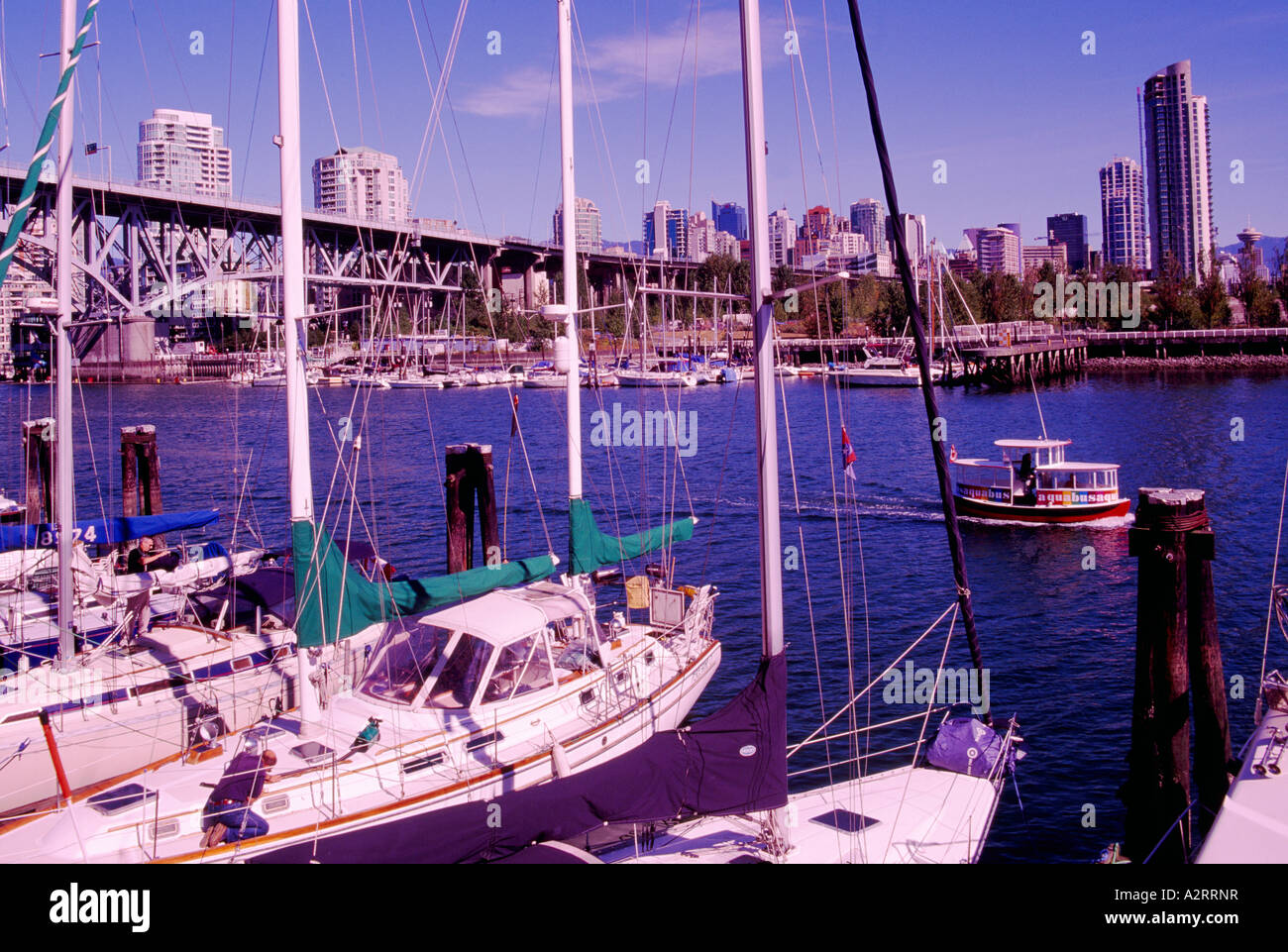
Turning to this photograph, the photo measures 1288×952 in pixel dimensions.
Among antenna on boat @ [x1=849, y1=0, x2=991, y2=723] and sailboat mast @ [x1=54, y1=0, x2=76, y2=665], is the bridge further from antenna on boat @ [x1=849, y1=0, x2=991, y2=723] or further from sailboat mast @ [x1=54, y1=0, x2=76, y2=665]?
antenna on boat @ [x1=849, y1=0, x2=991, y2=723]

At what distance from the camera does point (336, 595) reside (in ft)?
36.9

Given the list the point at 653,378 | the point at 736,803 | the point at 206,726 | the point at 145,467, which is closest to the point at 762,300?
the point at 736,803

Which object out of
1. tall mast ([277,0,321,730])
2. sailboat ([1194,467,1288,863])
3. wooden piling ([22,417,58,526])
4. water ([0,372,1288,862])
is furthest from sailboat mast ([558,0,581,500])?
wooden piling ([22,417,58,526])

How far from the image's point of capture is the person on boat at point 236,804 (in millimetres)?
9102

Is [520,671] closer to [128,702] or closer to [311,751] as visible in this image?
[311,751]

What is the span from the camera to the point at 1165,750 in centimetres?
1070

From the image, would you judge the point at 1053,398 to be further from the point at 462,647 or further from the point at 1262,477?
the point at 462,647

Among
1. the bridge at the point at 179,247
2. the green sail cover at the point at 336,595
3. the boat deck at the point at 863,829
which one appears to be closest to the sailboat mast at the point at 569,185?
the green sail cover at the point at 336,595

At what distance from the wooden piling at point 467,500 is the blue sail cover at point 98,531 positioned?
558 centimetres

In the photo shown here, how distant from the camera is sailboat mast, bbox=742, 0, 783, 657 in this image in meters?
7.60

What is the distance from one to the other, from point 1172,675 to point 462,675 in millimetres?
7069

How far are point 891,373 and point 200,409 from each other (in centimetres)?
5548

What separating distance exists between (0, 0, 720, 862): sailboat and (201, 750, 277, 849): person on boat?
117 mm

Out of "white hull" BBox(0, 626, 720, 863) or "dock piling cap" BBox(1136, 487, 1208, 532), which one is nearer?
"white hull" BBox(0, 626, 720, 863)
